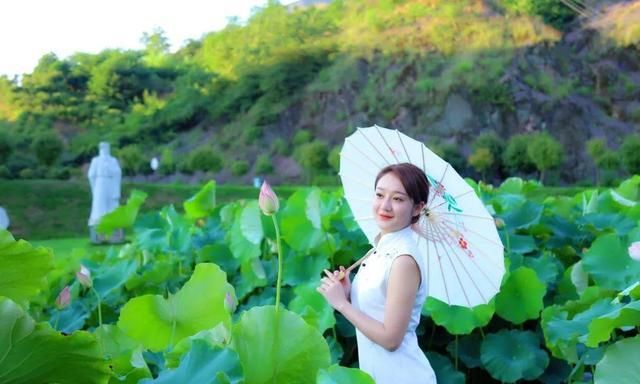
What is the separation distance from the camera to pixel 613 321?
83 cm

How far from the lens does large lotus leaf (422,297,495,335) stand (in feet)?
4.53

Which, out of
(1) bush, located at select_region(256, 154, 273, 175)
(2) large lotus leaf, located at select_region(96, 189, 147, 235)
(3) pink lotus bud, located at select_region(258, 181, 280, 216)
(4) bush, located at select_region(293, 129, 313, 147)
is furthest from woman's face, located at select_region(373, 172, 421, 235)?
(4) bush, located at select_region(293, 129, 313, 147)

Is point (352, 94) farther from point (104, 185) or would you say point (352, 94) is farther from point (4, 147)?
point (104, 185)

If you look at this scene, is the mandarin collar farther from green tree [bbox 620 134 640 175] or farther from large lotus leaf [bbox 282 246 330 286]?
green tree [bbox 620 134 640 175]

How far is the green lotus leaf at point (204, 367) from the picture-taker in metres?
0.52

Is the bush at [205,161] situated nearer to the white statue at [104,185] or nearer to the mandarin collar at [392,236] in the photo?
the white statue at [104,185]

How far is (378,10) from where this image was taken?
2362 centimetres

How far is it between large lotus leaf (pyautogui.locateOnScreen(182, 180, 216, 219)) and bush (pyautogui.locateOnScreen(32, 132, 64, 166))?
1557cm

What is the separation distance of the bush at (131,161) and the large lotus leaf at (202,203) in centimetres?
1868

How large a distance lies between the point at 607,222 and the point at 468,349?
0.43 metres

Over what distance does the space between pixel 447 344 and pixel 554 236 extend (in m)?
0.42

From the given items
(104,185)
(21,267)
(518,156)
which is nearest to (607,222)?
(21,267)

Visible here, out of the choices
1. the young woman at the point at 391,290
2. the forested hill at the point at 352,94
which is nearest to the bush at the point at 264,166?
the forested hill at the point at 352,94

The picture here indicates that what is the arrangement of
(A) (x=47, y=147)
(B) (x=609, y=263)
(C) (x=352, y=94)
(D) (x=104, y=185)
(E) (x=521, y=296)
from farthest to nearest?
(C) (x=352, y=94) → (A) (x=47, y=147) → (D) (x=104, y=185) → (E) (x=521, y=296) → (B) (x=609, y=263)
